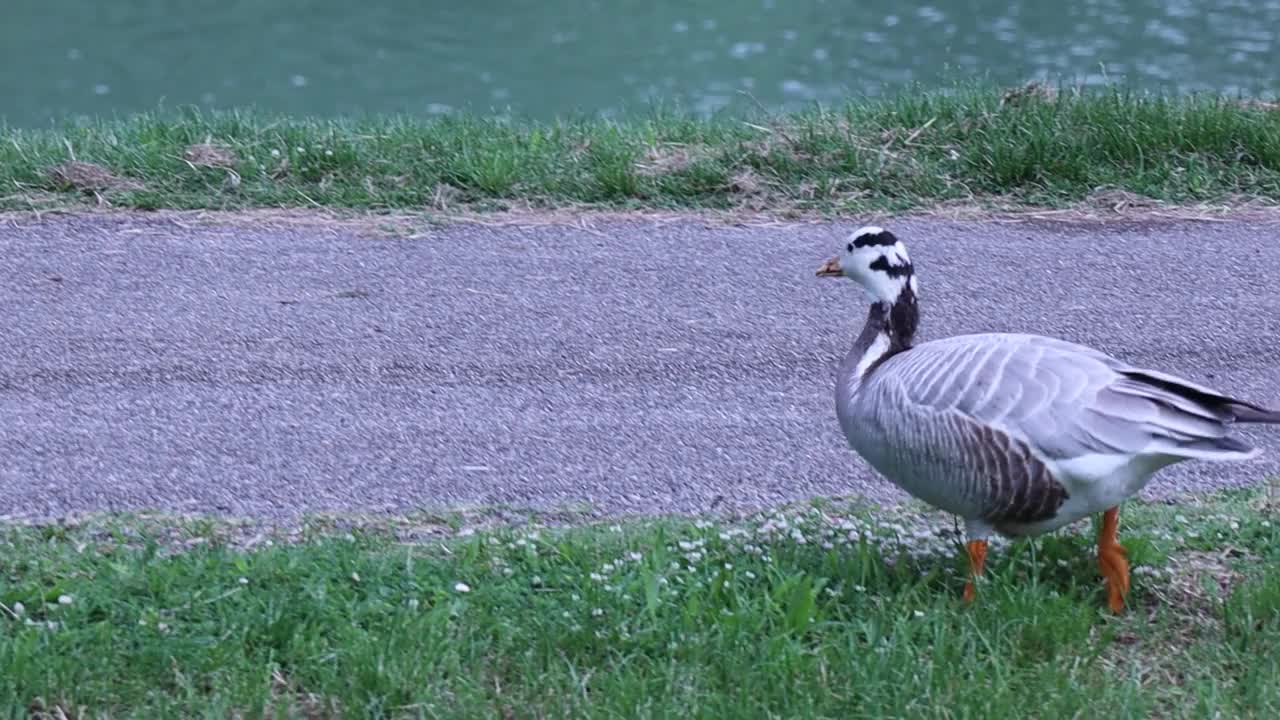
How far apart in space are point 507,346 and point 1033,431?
3007mm

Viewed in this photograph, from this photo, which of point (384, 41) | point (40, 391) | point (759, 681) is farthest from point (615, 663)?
point (384, 41)

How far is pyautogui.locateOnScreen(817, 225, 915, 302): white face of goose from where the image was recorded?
535 centimetres

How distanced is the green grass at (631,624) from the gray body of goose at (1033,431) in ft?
0.81

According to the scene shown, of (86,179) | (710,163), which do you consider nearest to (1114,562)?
(710,163)

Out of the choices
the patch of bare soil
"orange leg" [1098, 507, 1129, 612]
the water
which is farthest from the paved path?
the water

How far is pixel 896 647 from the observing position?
174 inches

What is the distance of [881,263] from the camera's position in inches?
211

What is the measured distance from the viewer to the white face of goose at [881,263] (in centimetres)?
535

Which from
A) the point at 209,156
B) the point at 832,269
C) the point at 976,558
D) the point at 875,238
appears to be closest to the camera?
the point at 976,558

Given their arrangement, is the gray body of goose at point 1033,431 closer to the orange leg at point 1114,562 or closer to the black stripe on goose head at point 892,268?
the orange leg at point 1114,562

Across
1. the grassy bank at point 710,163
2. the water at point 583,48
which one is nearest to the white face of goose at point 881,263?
the grassy bank at point 710,163

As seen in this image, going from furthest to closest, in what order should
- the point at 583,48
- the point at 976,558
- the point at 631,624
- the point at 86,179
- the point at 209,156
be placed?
the point at 583,48 → the point at 209,156 → the point at 86,179 → the point at 976,558 → the point at 631,624

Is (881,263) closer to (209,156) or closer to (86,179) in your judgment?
(209,156)

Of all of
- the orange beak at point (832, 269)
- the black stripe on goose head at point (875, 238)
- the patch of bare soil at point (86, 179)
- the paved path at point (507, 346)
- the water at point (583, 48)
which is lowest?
the water at point (583, 48)
